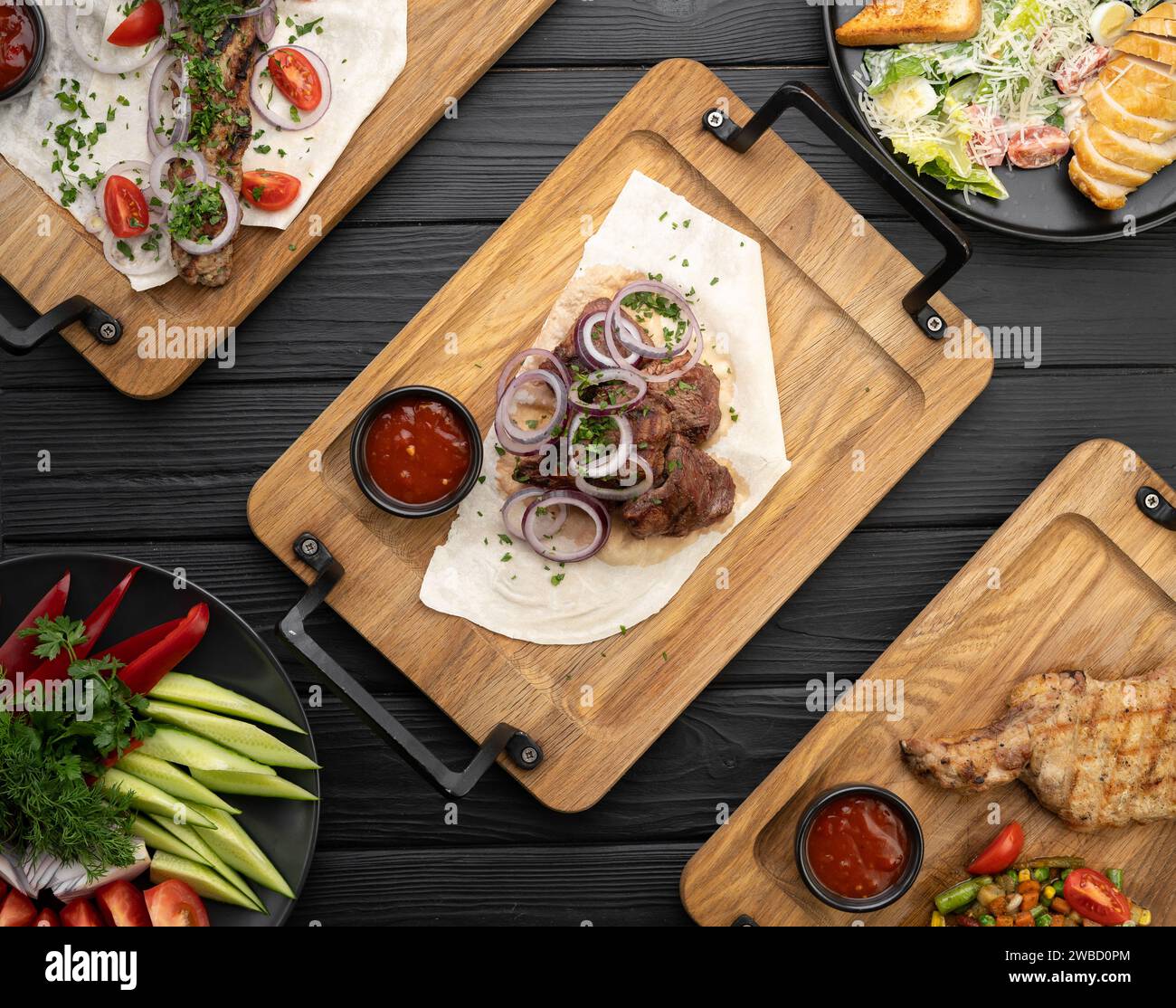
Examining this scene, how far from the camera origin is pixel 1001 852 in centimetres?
418

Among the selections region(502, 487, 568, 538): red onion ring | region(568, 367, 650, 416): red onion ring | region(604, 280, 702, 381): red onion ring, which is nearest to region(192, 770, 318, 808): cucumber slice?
region(502, 487, 568, 538): red onion ring

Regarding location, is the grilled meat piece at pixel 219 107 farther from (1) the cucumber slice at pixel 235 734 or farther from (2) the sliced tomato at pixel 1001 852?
(2) the sliced tomato at pixel 1001 852

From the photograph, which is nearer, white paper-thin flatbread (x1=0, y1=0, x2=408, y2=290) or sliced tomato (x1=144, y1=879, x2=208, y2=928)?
sliced tomato (x1=144, y1=879, x2=208, y2=928)

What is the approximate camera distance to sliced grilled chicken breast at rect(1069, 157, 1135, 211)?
429 cm

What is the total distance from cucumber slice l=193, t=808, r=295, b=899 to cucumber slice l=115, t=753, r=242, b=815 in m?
0.06

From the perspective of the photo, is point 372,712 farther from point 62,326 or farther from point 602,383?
point 62,326

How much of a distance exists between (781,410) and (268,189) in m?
2.44

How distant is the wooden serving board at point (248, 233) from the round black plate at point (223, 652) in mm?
838

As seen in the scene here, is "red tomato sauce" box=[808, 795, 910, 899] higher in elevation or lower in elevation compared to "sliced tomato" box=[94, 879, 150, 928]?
higher

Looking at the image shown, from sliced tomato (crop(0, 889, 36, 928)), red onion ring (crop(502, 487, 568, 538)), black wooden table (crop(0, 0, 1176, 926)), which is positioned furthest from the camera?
black wooden table (crop(0, 0, 1176, 926))

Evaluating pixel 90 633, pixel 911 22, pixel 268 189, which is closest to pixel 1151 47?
pixel 911 22

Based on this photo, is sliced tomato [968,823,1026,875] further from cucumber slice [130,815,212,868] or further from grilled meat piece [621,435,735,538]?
cucumber slice [130,815,212,868]

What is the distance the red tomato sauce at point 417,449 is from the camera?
407 centimetres

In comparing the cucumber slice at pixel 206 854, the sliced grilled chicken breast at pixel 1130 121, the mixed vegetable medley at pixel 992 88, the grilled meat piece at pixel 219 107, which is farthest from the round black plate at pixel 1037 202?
the cucumber slice at pixel 206 854
